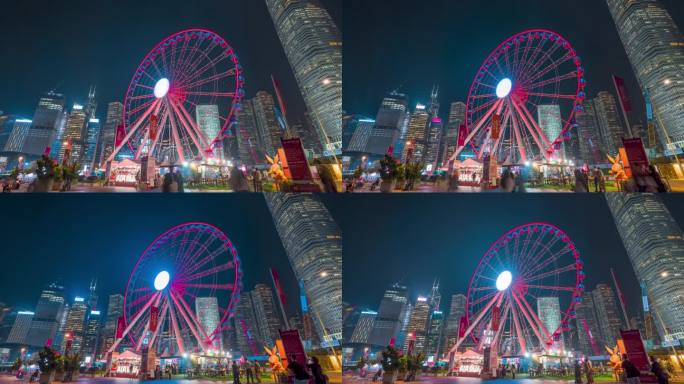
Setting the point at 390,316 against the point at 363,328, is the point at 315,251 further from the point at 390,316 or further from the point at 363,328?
the point at 390,316

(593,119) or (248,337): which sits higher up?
(593,119)

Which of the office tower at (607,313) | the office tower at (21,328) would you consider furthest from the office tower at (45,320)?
the office tower at (607,313)

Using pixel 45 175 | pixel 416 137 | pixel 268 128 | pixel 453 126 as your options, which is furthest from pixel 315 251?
pixel 45 175

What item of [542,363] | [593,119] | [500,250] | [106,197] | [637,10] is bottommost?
[542,363]

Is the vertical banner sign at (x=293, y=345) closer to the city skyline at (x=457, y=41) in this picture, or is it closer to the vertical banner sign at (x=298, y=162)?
the vertical banner sign at (x=298, y=162)

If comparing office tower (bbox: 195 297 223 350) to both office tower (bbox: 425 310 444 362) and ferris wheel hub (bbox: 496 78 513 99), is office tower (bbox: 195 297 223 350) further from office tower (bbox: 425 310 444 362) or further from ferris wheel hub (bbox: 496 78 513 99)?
ferris wheel hub (bbox: 496 78 513 99)

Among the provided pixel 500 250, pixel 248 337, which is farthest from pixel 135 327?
pixel 500 250

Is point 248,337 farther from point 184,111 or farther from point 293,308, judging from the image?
point 184,111
